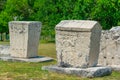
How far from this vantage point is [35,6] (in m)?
30.5

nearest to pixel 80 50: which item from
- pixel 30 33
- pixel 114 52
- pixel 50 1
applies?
pixel 114 52

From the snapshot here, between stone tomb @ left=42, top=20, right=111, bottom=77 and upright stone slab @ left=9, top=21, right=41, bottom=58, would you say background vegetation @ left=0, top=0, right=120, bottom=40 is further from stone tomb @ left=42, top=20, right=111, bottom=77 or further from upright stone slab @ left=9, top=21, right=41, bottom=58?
stone tomb @ left=42, top=20, right=111, bottom=77

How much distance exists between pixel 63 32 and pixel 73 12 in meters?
15.8

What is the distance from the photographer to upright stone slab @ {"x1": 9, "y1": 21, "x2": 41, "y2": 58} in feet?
49.3

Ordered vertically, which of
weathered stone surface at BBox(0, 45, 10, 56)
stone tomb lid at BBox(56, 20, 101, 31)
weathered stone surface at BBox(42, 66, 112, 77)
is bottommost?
weathered stone surface at BBox(0, 45, 10, 56)

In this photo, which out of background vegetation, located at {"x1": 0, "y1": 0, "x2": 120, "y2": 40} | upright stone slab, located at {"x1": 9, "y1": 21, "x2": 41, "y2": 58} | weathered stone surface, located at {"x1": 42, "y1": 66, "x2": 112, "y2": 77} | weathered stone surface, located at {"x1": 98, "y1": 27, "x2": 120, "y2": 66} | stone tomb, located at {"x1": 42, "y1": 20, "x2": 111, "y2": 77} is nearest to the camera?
weathered stone surface, located at {"x1": 42, "y1": 66, "x2": 112, "y2": 77}

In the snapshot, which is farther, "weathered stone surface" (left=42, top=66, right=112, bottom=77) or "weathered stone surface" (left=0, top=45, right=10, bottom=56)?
"weathered stone surface" (left=0, top=45, right=10, bottom=56)

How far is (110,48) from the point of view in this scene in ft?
42.8

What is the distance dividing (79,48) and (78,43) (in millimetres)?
144

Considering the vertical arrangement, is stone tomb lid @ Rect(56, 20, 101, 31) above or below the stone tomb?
above

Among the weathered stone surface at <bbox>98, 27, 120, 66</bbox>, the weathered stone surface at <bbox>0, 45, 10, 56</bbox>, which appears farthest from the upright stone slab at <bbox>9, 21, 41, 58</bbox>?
the weathered stone surface at <bbox>98, 27, 120, 66</bbox>

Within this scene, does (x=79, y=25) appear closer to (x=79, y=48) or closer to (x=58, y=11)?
(x=79, y=48)

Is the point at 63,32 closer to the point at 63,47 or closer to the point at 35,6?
the point at 63,47

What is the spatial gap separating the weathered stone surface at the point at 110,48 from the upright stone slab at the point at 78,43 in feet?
4.73
